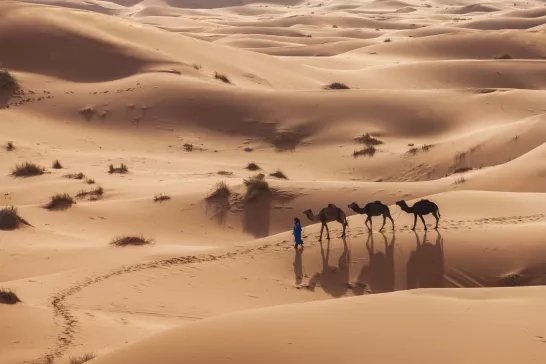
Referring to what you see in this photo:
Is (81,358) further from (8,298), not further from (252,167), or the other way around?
(252,167)

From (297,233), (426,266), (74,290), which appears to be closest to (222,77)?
(297,233)

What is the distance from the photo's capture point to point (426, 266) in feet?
38.3

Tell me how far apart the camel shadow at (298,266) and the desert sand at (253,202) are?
0.12 ft

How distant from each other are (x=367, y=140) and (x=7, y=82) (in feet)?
46.0

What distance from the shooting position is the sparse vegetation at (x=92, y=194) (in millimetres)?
18250

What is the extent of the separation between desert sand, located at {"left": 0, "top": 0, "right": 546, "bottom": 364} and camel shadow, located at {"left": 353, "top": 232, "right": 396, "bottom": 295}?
0.03 m

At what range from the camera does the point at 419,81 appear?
37781 millimetres

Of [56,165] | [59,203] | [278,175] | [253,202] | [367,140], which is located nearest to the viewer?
[59,203]

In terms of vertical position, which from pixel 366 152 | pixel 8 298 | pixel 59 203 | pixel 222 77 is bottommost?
pixel 59 203

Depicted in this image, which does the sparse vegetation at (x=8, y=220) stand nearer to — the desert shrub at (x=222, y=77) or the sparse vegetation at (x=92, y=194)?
the sparse vegetation at (x=92, y=194)

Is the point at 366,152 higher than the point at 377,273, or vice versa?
the point at 366,152

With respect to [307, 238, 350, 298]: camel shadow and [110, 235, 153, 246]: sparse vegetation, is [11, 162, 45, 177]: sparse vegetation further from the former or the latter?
[307, 238, 350, 298]: camel shadow

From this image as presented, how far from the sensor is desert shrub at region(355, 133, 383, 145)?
24.2 metres

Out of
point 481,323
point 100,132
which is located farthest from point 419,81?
point 481,323
